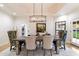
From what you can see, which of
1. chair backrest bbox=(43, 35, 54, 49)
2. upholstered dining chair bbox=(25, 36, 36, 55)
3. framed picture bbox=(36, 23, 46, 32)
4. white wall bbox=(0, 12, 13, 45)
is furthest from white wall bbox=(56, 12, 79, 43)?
white wall bbox=(0, 12, 13, 45)

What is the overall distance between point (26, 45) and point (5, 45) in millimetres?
1469

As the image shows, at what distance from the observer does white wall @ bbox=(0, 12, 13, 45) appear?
5957mm

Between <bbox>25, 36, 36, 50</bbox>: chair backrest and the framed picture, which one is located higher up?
the framed picture

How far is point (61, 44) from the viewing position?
6.02 metres

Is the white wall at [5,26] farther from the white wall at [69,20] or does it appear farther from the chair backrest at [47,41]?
the white wall at [69,20]

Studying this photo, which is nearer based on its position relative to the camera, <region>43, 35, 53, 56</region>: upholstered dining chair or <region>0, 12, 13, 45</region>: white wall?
<region>43, 35, 53, 56</region>: upholstered dining chair

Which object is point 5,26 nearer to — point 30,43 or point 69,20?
point 30,43

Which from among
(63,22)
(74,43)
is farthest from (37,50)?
(74,43)

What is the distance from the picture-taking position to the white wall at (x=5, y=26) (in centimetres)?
596

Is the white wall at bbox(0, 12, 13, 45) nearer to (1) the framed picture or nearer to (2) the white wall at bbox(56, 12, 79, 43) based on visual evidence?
(1) the framed picture

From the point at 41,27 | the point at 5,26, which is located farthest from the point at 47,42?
the point at 5,26

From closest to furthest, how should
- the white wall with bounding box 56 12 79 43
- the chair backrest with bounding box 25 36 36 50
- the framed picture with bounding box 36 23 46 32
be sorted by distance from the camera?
the chair backrest with bounding box 25 36 36 50, the framed picture with bounding box 36 23 46 32, the white wall with bounding box 56 12 79 43

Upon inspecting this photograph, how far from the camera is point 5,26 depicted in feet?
20.2

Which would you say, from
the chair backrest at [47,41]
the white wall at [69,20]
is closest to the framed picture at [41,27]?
the chair backrest at [47,41]
